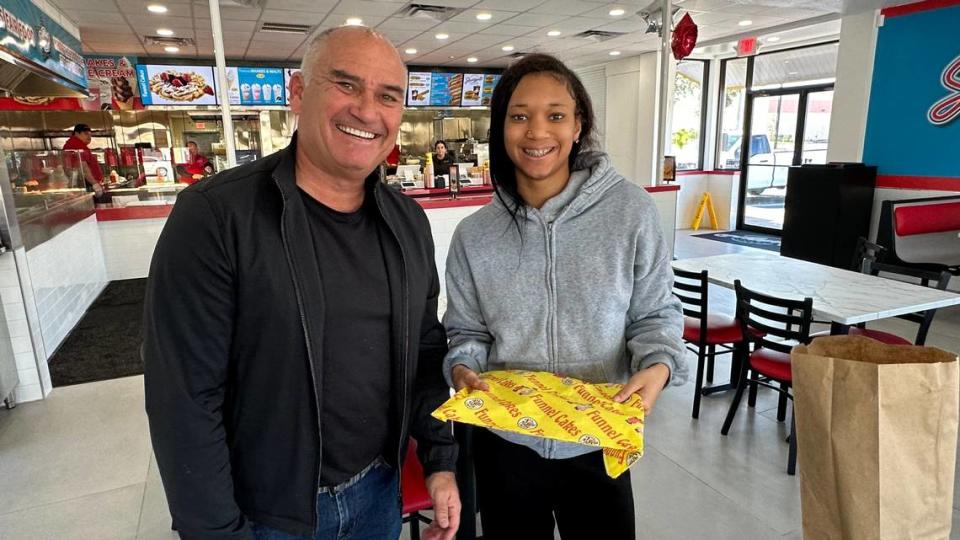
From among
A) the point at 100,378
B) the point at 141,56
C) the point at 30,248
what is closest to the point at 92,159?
the point at 141,56

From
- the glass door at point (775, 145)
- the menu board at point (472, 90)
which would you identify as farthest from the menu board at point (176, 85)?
the glass door at point (775, 145)

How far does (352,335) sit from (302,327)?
13cm

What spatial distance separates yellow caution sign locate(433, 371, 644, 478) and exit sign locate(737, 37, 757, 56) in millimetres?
9299

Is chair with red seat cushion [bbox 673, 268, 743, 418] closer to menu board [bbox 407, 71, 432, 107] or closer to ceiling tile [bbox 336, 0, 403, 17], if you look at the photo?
ceiling tile [bbox 336, 0, 403, 17]

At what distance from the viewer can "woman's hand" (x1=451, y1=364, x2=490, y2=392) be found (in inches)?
49.0

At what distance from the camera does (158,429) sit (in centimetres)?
105

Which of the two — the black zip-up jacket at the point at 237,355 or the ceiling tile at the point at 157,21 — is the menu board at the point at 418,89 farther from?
the black zip-up jacket at the point at 237,355

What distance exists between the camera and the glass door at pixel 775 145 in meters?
9.48

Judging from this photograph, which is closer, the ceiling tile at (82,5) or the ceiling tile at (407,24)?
the ceiling tile at (82,5)

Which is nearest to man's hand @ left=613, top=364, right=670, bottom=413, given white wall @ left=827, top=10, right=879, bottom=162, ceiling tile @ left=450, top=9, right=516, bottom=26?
ceiling tile @ left=450, top=9, right=516, bottom=26

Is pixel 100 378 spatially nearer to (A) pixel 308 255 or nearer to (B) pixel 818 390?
(A) pixel 308 255

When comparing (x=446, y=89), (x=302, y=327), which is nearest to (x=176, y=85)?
(x=446, y=89)

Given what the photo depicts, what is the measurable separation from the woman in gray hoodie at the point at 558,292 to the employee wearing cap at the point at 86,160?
6706 mm

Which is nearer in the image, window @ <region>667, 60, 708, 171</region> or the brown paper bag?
the brown paper bag
